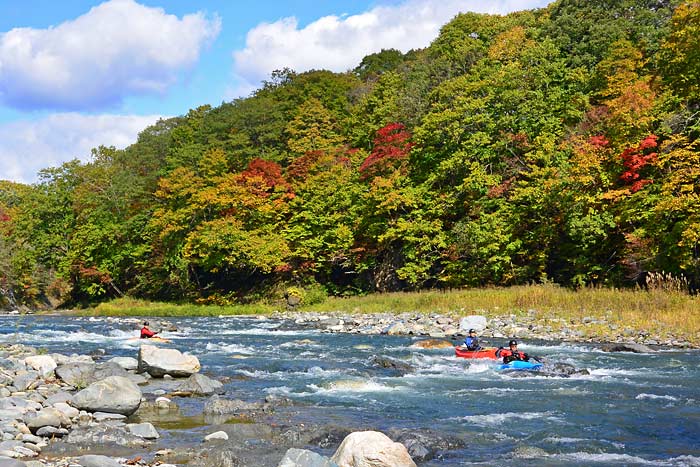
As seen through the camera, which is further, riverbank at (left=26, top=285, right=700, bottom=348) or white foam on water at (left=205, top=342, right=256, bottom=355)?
riverbank at (left=26, top=285, right=700, bottom=348)

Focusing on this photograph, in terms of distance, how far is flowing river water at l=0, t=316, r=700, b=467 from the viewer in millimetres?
9438

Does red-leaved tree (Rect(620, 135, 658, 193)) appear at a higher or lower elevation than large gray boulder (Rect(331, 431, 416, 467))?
higher

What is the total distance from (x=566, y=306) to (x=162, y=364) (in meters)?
15.9

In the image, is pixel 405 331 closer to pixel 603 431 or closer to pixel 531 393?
pixel 531 393

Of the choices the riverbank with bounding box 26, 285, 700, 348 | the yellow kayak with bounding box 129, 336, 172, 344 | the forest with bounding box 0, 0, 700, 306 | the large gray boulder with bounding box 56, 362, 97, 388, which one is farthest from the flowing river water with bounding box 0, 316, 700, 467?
the forest with bounding box 0, 0, 700, 306

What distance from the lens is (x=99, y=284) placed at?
5028 cm

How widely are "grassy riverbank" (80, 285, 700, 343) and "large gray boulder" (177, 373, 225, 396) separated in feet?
43.1

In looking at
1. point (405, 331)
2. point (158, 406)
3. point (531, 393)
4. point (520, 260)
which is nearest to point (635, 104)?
point (520, 260)

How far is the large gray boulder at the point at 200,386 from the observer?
43.8 ft

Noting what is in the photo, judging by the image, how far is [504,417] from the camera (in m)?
11.2

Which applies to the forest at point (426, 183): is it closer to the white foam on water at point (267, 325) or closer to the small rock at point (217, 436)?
the white foam on water at point (267, 325)

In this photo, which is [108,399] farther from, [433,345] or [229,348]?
[433,345]

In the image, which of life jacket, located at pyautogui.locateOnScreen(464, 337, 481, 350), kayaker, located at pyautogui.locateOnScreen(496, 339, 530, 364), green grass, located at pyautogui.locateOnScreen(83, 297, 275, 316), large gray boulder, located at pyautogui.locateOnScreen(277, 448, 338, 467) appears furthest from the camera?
green grass, located at pyautogui.locateOnScreen(83, 297, 275, 316)

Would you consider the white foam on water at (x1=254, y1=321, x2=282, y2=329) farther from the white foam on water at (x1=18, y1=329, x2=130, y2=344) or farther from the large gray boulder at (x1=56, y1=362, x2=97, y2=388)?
the large gray boulder at (x1=56, y1=362, x2=97, y2=388)
